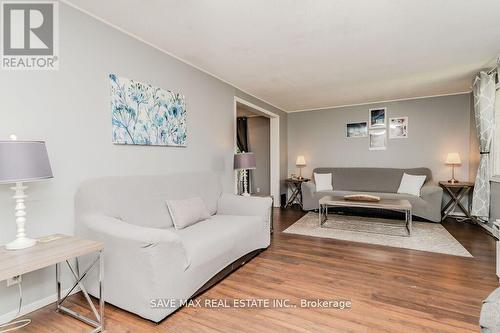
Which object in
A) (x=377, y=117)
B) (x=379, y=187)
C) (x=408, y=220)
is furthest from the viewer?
(x=377, y=117)

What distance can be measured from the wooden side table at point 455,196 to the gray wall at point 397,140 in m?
0.31

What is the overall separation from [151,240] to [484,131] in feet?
15.1

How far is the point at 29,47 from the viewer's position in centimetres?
186

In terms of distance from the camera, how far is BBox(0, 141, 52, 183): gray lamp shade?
1.38 metres

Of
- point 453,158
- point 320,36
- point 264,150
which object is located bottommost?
point 453,158

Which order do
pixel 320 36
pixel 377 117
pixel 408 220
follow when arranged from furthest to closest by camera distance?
pixel 377 117 → pixel 408 220 → pixel 320 36

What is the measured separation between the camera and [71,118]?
80.2 inches

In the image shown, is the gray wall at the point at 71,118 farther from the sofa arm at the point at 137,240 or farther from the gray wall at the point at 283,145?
the gray wall at the point at 283,145

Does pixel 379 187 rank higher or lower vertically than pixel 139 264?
higher

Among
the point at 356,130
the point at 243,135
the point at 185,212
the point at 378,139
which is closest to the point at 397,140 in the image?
the point at 378,139

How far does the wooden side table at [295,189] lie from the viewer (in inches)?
228

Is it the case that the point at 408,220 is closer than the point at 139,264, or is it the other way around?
the point at 139,264

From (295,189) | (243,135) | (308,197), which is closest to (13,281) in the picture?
(308,197)

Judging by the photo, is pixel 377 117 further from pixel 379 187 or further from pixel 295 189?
pixel 295 189
